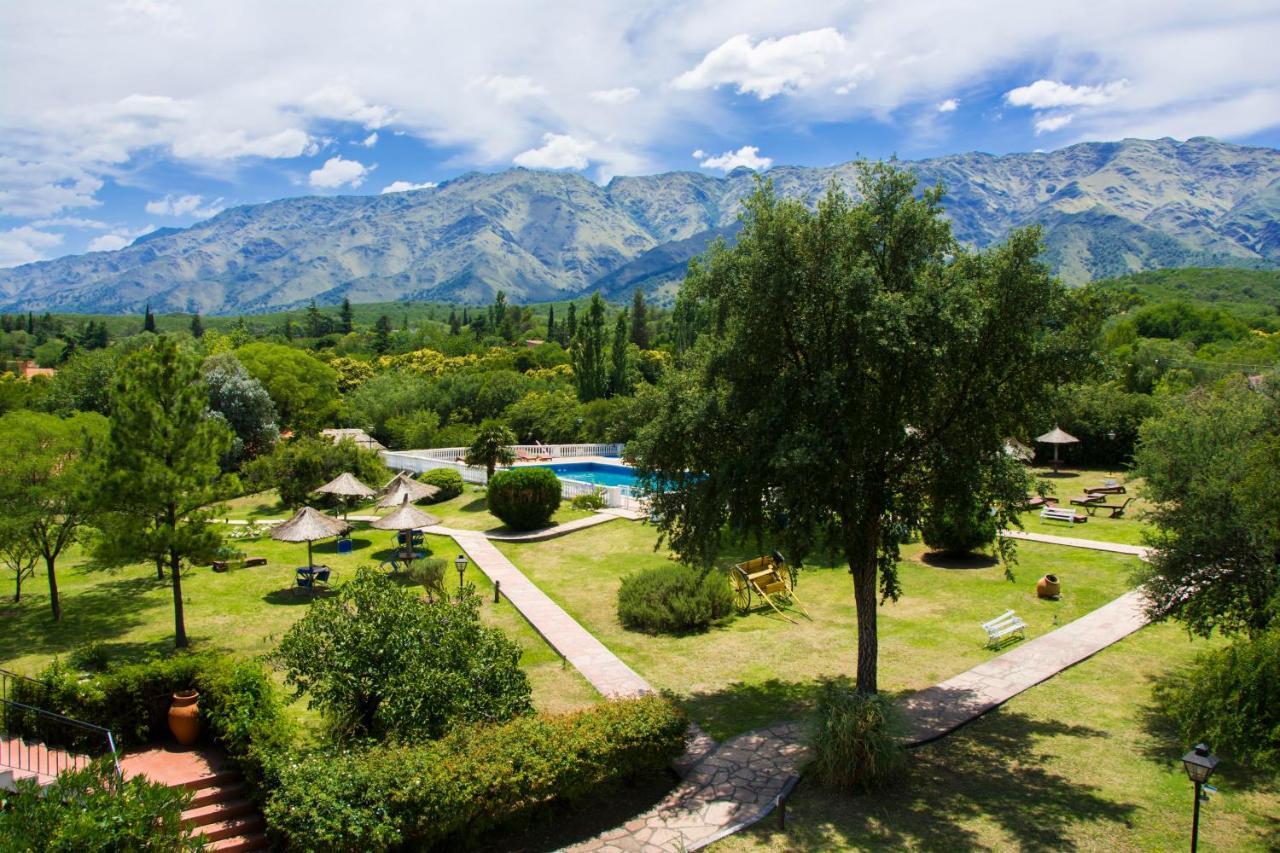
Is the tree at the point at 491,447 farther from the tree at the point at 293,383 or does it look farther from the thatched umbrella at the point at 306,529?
the tree at the point at 293,383

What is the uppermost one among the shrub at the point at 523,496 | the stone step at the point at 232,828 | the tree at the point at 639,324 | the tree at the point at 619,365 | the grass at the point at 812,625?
the tree at the point at 639,324

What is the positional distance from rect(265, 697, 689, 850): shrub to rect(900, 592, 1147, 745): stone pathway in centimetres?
448

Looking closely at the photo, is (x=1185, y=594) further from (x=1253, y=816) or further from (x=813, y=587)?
(x=813, y=587)

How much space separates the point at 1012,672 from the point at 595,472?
2730 centimetres

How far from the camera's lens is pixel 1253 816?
29.5 ft

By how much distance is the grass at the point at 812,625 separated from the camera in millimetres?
13102

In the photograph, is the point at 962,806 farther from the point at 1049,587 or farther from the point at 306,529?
the point at 306,529

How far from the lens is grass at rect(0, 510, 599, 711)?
14.0 meters

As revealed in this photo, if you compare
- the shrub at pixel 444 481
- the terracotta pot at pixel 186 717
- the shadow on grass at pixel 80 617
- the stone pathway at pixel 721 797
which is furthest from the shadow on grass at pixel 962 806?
the shrub at pixel 444 481

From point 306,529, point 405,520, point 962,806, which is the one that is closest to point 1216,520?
point 962,806

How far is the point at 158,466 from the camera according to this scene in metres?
14.2

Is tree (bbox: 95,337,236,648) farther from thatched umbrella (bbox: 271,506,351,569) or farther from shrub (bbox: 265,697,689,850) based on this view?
shrub (bbox: 265,697,689,850)

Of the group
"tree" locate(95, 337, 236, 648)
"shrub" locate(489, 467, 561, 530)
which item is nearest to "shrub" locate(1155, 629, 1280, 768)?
"tree" locate(95, 337, 236, 648)

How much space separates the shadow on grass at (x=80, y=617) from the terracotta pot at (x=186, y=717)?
18.5ft
